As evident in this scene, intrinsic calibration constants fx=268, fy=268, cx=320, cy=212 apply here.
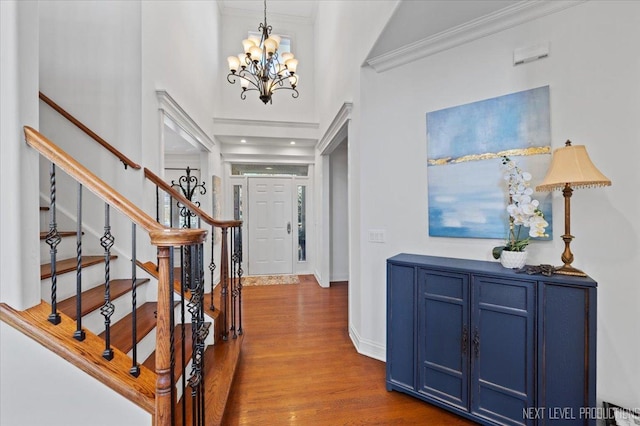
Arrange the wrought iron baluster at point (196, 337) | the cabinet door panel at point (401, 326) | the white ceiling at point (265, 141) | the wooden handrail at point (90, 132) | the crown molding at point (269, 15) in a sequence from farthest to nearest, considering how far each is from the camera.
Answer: the crown molding at point (269, 15), the white ceiling at point (265, 141), the wooden handrail at point (90, 132), the cabinet door panel at point (401, 326), the wrought iron baluster at point (196, 337)

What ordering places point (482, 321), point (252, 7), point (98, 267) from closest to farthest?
point (482, 321) → point (98, 267) → point (252, 7)

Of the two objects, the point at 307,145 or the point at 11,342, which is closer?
the point at 11,342

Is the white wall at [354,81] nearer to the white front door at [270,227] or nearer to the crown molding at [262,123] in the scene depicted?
the crown molding at [262,123]

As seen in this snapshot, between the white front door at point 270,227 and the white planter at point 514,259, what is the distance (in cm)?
443

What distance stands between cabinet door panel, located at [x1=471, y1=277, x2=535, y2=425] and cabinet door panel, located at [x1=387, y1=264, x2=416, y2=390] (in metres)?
0.42

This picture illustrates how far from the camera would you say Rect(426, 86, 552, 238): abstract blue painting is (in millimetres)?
1940

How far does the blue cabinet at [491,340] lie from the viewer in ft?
4.99

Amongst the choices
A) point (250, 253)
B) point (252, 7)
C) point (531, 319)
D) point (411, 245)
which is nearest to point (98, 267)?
point (411, 245)

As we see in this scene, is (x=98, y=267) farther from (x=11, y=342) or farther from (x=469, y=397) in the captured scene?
(x=469, y=397)

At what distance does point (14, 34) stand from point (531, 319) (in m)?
3.00

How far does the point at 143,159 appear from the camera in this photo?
2.54 m

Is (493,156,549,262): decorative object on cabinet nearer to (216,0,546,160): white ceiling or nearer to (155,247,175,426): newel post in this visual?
→ (216,0,546,160): white ceiling

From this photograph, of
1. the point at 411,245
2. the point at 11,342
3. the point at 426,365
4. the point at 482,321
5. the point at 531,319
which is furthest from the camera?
the point at 411,245

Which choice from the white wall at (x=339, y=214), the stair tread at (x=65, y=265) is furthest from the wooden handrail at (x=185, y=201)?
the white wall at (x=339, y=214)
